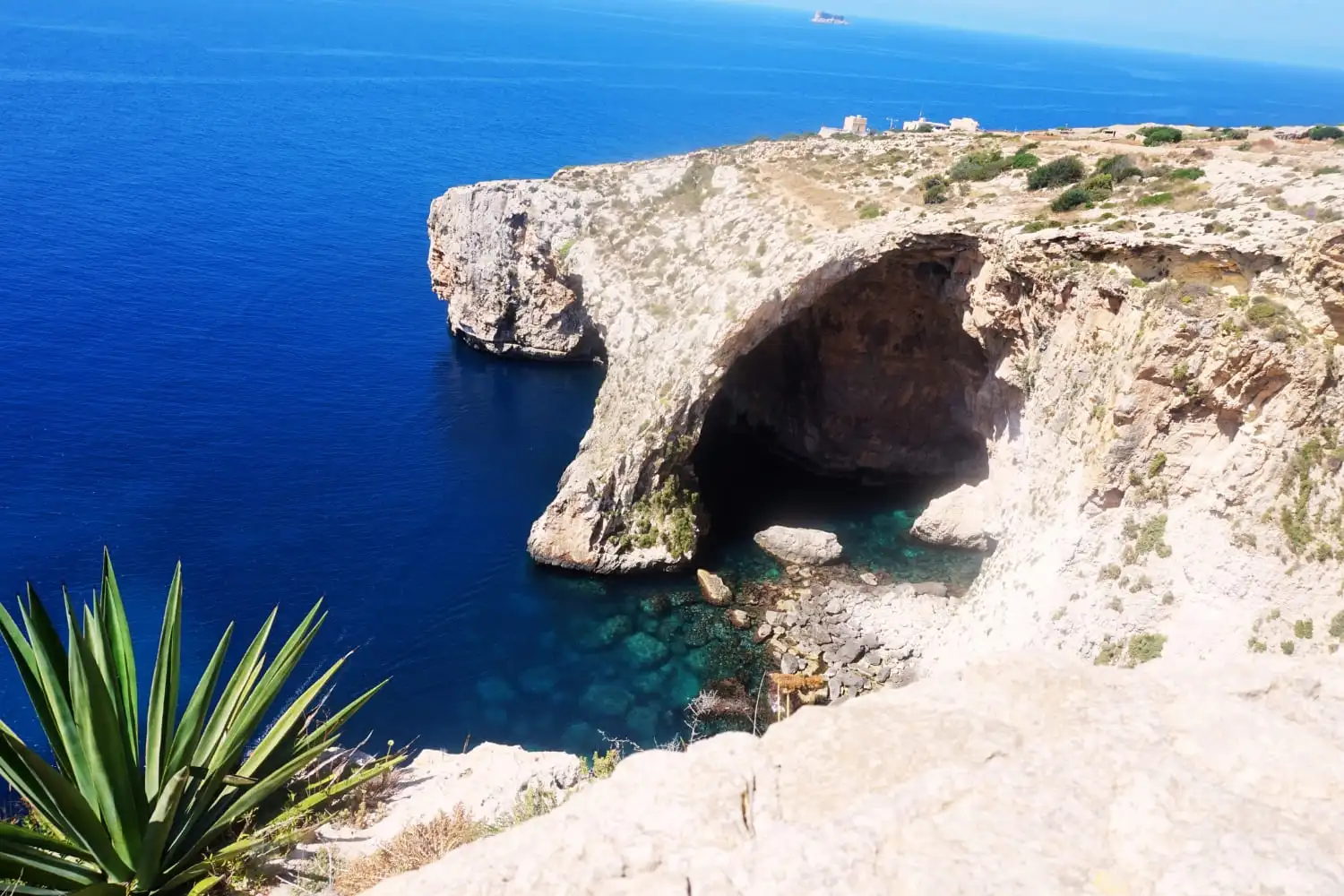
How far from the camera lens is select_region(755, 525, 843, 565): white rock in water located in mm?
34844

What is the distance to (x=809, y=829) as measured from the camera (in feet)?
18.6

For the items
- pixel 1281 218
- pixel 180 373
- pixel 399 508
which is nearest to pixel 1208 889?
pixel 1281 218

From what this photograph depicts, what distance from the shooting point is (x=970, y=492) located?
121 feet

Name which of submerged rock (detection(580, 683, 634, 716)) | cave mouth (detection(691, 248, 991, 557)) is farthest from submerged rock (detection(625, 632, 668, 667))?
cave mouth (detection(691, 248, 991, 557))

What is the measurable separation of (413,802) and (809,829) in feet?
20.7

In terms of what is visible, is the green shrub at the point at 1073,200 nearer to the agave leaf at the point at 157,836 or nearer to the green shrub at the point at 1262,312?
the green shrub at the point at 1262,312

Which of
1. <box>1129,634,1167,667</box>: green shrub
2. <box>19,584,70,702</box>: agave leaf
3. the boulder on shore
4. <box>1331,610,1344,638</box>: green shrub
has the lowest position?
the boulder on shore

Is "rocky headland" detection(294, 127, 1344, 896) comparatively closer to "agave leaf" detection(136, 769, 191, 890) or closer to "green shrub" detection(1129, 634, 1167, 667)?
Answer: "green shrub" detection(1129, 634, 1167, 667)

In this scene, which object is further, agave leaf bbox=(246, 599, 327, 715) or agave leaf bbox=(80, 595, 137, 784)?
agave leaf bbox=(246, 599, 327, 715)

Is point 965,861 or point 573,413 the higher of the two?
→ point 965,861

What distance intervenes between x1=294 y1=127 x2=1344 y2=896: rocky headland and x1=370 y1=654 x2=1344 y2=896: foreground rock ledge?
0.09 ft

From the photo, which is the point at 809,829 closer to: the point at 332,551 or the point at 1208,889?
the point at 1208,889

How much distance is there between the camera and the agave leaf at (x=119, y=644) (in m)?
9.27

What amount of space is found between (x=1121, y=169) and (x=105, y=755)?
3356 centimetres
